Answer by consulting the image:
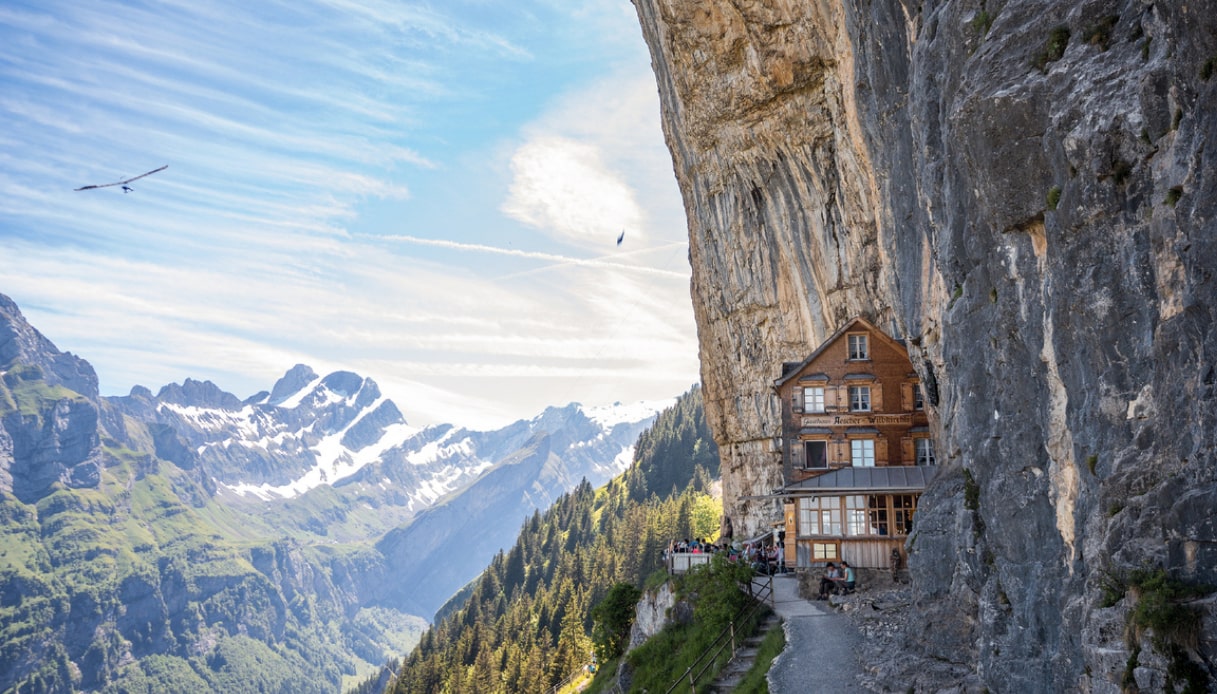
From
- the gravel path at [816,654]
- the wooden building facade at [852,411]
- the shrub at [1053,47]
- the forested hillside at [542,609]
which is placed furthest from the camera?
the forested hillside at [542,609]

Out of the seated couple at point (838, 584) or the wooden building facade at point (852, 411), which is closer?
the seated couple at point (838, 584)

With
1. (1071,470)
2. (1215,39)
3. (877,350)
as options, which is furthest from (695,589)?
(1215,39)

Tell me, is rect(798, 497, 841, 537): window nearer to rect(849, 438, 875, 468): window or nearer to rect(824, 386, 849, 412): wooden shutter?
rect(849, 438, 875, 468): window

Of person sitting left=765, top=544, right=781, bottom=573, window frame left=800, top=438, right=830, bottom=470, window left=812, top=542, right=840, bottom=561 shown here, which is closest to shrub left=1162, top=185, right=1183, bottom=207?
window left=812, top=542, right=840, bottom=561

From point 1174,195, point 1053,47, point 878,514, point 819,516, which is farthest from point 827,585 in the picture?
point 1174,195

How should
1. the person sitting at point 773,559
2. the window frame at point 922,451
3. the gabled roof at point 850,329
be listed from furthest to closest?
the gabled roof at point 850,329 → the window frame at point 922,451 → the person sitting at point 773,559

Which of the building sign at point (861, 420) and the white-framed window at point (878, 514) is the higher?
the building sign at point (861, 420)

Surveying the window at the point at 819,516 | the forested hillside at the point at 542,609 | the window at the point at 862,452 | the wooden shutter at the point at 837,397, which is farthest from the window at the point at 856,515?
the forested hillside at the point at 542,609

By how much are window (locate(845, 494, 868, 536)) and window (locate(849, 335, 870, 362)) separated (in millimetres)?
9462

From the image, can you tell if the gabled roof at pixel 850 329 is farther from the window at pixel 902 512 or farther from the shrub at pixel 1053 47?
the shrub at pixel 1053 47

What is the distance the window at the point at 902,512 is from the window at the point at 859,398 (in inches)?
291

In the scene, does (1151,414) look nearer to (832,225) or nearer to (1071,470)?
(1071,470)

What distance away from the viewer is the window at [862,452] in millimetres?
47219

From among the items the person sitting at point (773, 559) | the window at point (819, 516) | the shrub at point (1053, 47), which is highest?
the shrub at point (1053, 47)
